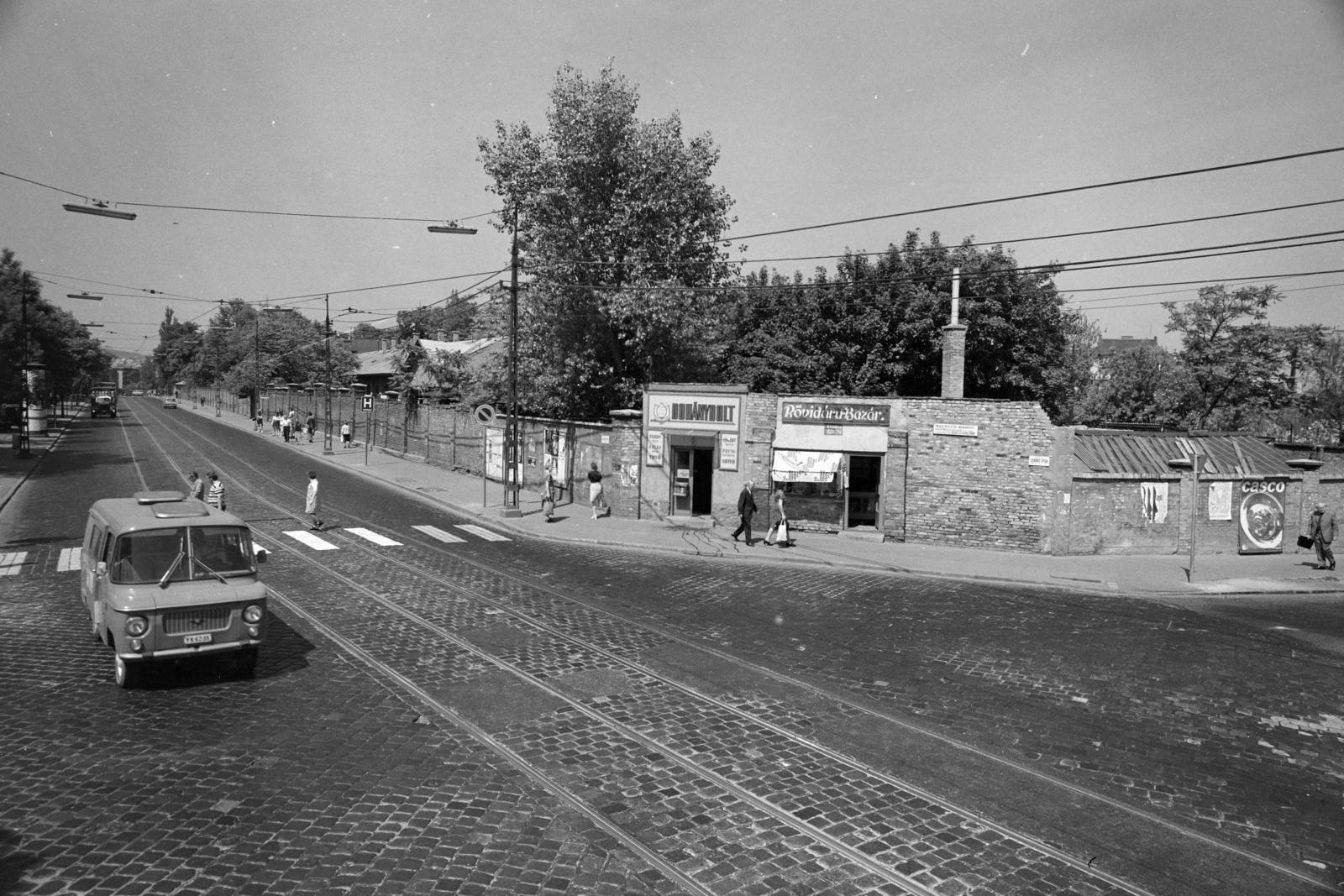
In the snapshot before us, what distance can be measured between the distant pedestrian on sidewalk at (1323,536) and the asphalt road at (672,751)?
19.2ft

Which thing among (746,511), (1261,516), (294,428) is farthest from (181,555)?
(294,428)

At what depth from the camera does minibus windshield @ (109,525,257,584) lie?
31.0ft

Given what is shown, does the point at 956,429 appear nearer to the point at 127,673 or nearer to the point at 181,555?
the point at 181,555

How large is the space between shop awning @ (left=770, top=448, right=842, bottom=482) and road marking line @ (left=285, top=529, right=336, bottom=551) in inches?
434

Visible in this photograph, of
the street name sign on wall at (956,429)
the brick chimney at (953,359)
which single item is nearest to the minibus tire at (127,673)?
the street name sign on wall at (956,429)

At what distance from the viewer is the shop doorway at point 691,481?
24.2 m

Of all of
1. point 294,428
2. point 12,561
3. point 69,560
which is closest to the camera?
point 12,561

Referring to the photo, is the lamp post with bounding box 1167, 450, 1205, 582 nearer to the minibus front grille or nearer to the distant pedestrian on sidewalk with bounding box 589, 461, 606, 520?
the distant pedestrian on sidewalk with bounding box 589, 461, 606, 520

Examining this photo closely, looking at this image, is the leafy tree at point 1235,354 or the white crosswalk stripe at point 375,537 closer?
the white crosswalk stripe at point 375,537

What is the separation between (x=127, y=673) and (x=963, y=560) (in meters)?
16.1

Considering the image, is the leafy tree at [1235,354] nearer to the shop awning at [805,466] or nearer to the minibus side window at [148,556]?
the shop awning at [805,466]

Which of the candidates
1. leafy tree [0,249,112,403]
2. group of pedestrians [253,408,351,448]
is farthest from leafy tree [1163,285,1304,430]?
leafy tree [0,249,112,403]

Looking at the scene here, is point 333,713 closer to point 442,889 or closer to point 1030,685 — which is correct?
point 442,889

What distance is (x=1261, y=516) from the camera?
71.7ft
